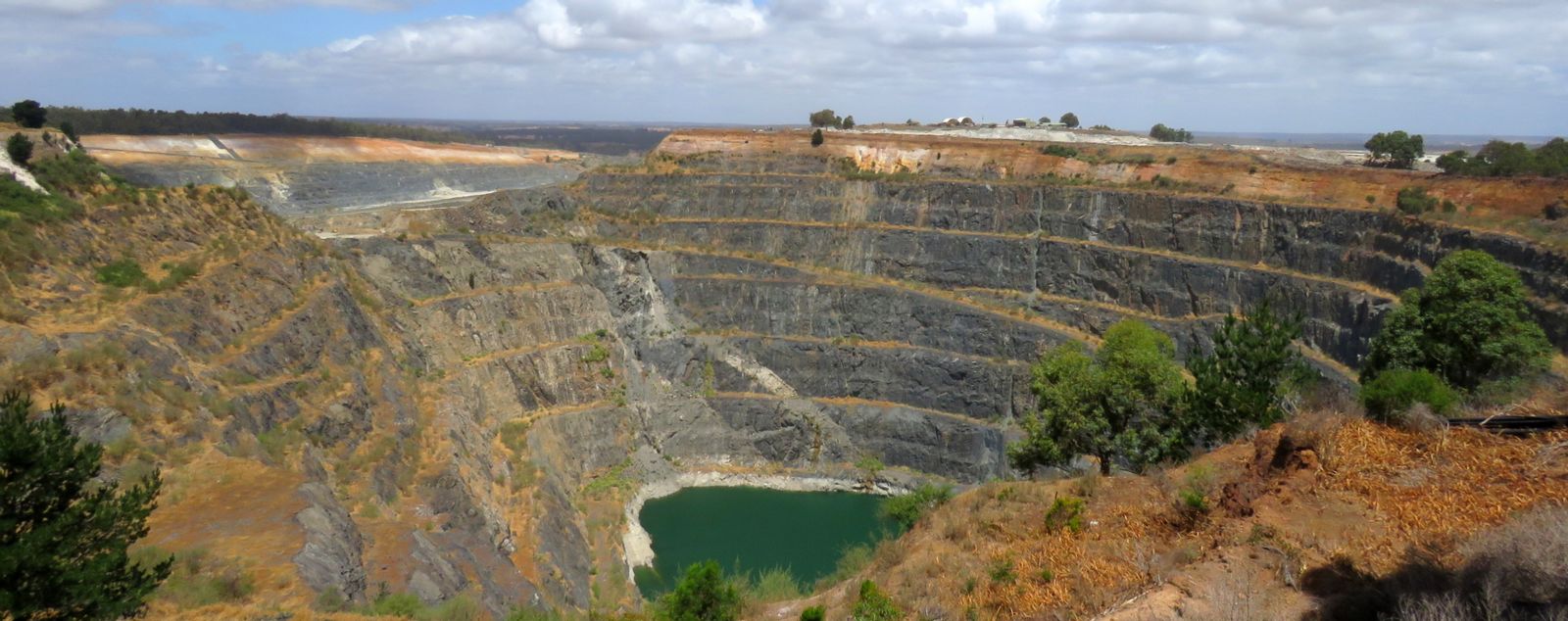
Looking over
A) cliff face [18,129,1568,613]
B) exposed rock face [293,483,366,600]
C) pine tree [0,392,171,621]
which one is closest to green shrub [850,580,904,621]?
exposed rock face [293,483,366,600]

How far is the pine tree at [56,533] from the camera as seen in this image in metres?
10.7

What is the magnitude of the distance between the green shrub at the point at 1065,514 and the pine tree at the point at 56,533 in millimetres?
14429

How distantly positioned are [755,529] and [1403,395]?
26.9m

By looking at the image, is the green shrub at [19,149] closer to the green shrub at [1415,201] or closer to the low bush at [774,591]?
the low bush at [774,591]

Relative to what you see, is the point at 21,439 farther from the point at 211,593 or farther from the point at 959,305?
the point at 959,305

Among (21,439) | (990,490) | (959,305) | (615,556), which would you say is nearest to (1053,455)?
(990,490)

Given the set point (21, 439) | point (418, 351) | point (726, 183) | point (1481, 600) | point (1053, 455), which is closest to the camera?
point (1481, 600)

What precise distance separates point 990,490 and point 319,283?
26367 millimetres

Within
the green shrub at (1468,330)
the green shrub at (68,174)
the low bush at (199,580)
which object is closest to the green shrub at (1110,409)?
the green shrub at (1468,330)

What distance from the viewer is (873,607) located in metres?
15.6

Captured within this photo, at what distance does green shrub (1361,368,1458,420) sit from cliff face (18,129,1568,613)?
18282mm

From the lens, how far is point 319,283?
34250mm

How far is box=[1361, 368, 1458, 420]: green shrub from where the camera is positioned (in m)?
17.0

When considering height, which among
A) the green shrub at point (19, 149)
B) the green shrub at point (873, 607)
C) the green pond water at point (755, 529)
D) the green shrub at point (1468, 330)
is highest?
the green shrub at point (19, 149)
